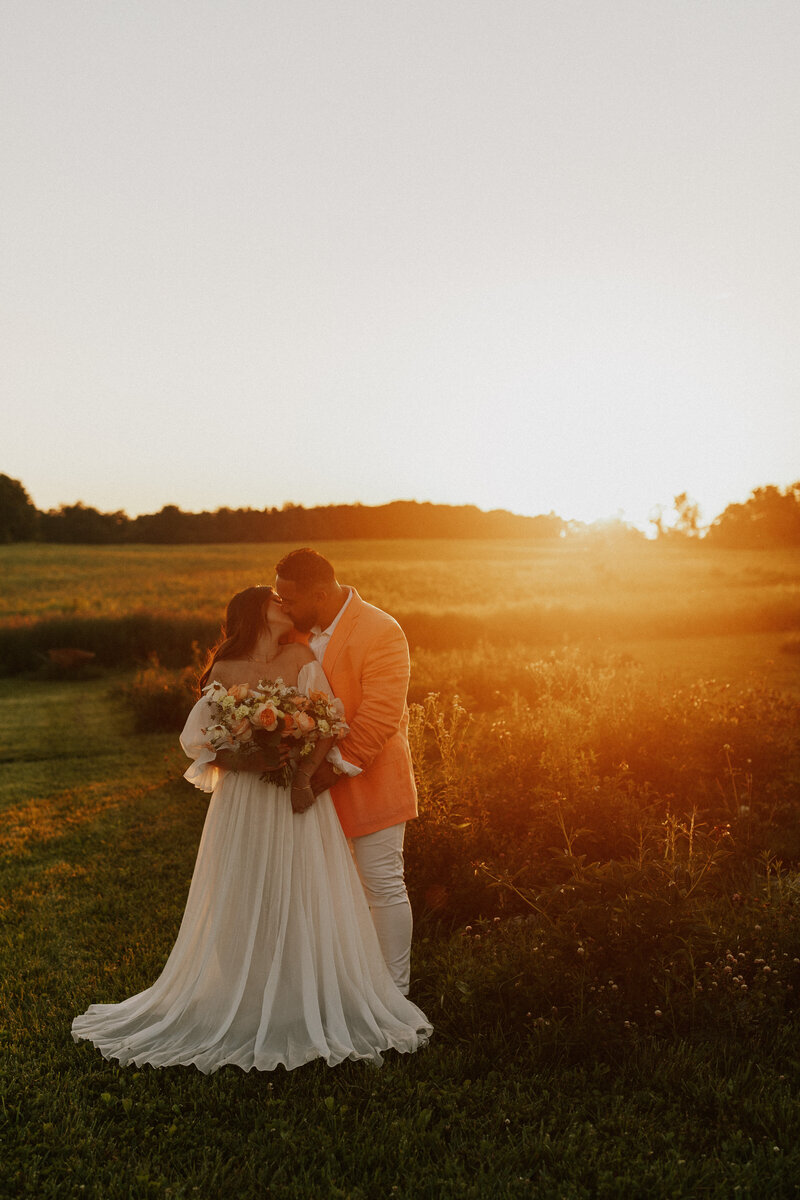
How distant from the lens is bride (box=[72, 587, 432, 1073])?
4.52 metres

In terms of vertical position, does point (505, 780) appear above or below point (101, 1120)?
above

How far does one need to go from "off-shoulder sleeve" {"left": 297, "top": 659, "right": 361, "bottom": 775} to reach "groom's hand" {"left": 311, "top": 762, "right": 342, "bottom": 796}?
39mm

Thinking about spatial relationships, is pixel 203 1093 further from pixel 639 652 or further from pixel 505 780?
pixel 639 652

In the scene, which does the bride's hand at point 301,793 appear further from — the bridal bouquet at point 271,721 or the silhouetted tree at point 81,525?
the silhouetted tree at point 81,525

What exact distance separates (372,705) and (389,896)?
1.14m

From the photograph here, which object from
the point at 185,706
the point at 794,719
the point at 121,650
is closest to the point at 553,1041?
the point at 794,719

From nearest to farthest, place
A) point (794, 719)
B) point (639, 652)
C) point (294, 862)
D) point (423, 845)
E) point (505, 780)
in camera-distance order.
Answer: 1. point (294, 862)
2. point (423, 845)
3. point (505, 780)
4. point (794, 719)
5. point (639, 652)

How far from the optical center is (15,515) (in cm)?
7625

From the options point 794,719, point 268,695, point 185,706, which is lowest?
point 185,706

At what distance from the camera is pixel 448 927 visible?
5910 mm

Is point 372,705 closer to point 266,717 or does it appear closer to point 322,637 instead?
point 322,637

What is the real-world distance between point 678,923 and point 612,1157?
4.42ft

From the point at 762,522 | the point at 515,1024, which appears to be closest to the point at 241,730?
the point at 515,1024

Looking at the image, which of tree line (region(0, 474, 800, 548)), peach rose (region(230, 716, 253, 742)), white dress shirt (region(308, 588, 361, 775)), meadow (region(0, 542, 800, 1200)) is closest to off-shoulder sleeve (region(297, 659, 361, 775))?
white dress shirt (region(308, 588, 361, 775))
